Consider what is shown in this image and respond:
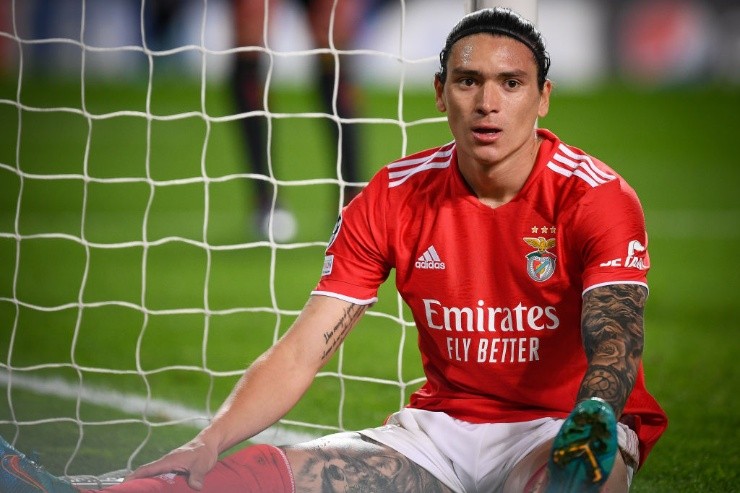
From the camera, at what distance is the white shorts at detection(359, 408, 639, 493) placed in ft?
8.44

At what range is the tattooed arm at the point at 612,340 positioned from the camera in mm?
2303

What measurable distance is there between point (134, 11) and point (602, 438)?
14.4 meters

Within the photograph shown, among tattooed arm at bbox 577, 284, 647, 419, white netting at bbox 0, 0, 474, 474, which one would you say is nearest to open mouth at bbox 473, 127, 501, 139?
tattooed arm at bbox 577, 284, 647, 419

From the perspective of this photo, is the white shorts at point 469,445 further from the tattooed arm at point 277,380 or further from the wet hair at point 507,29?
the wet hair at point 507,29

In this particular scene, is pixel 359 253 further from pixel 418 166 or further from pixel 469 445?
pixel 469 445

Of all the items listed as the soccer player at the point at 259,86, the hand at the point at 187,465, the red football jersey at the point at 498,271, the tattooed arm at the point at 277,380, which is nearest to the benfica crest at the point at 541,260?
the red football jersey at the point at 498,271

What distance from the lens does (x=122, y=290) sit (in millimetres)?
6316

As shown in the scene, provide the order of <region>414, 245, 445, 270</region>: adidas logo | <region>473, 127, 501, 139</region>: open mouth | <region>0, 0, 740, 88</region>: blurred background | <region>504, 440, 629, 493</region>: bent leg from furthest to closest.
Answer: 1. <region>0, 0, 740, 88</region>: blurred background
2. <region>414, 245, 445, 270</region>: adidas logo
3. <region>473, 127, 501, 139</region>: open mouth
4. <region>504, 440, 629, 493</region>: bent leg

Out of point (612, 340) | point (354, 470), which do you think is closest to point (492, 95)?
point (612, 340)

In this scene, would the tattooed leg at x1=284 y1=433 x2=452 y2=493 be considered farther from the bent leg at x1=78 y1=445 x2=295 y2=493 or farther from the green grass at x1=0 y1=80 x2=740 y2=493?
the green grass at x1=0 y1=80 x2=740 y2=493

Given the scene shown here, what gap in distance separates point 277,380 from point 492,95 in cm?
84

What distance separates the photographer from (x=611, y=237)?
8.14 feet

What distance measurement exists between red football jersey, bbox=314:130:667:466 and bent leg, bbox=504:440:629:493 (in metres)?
0.22

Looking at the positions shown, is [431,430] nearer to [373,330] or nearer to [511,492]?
[511,492]
